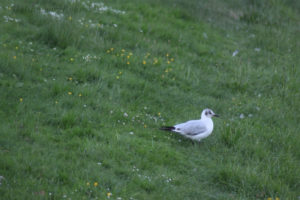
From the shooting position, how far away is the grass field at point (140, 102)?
18.6 feet

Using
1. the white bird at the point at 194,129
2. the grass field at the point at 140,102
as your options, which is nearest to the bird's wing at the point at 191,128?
the white bird at the point at 194,129

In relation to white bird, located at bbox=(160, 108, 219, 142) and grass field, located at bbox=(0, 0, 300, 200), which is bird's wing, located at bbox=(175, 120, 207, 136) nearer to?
white bird, located at bbox=(160, 108, 219, 142)

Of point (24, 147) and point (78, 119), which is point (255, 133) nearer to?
point (78, 119)

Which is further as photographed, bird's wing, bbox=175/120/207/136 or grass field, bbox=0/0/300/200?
bird's wing, bbox=175/120/207/136

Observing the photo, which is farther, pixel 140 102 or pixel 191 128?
pixel 140 102

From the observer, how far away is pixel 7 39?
28.2 ft

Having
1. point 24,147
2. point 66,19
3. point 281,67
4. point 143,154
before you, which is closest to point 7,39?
point 66,19

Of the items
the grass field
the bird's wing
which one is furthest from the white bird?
the grass field

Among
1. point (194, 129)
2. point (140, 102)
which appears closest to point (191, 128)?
point (194, 129)

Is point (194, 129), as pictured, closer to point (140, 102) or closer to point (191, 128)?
point (191, 128)

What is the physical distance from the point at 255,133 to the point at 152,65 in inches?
117

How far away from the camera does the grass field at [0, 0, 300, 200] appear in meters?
5.67

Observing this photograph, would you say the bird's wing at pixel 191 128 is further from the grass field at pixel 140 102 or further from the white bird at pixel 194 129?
the grass field at pixel 140 102

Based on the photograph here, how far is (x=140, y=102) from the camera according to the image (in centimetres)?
802
